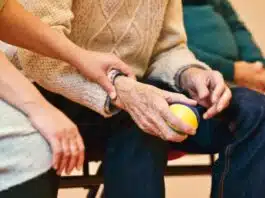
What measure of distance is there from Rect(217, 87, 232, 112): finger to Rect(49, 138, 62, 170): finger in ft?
1.07

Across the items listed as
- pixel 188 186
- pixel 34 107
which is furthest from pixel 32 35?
pixel 188 186

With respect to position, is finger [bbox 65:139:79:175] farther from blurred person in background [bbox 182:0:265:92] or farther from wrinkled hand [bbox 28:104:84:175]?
blurred person in background [bbox 182:0:265:92]

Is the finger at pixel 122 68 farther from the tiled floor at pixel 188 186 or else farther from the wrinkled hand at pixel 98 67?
the tiled floor at pixel 188 186

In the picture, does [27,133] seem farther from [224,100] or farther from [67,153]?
[224,100]

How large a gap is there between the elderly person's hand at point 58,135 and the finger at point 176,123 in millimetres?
157

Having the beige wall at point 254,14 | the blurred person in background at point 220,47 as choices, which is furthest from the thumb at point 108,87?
the beige wall at point 254,14

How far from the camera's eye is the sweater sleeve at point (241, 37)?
4.80ft

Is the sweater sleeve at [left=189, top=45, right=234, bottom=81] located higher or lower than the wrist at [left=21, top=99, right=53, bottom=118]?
lower

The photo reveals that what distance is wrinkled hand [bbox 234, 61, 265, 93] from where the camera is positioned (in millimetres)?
1363

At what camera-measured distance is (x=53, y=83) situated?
2.92 ft

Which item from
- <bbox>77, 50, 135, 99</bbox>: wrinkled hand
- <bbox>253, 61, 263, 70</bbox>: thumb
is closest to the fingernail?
<bbox>77, 50, 135, 99</bbox>: wrinkled hand

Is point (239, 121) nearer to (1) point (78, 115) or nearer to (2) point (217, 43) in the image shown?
(1) point (78, 115)

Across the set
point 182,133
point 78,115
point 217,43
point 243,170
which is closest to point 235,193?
point 243,170

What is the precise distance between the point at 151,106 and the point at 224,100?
15 centimetres
